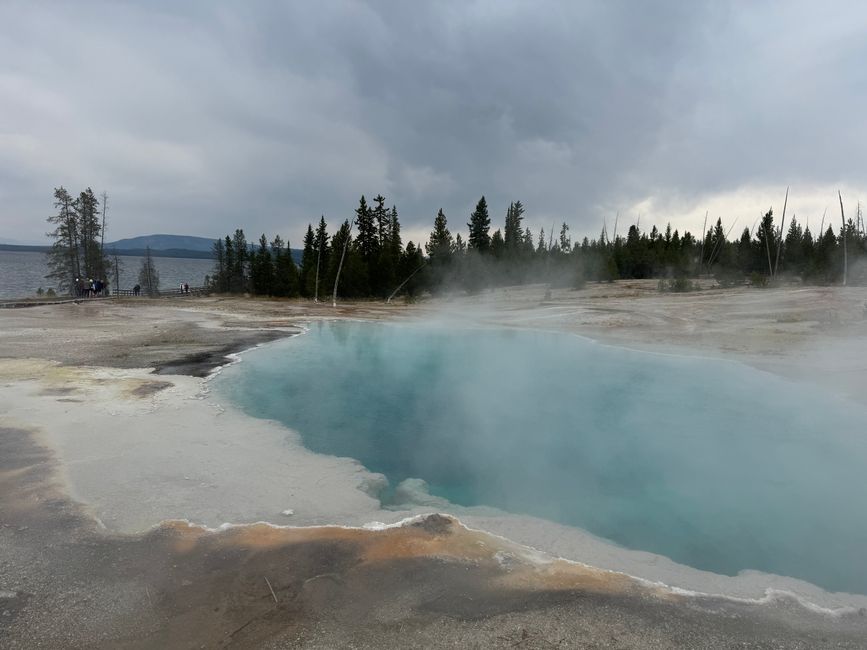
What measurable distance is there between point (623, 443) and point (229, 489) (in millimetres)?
6445

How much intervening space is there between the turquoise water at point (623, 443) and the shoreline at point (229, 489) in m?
0.55

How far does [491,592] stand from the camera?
402 centimetres

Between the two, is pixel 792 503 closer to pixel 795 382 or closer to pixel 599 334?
pixel 795 382

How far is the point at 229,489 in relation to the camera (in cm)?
593

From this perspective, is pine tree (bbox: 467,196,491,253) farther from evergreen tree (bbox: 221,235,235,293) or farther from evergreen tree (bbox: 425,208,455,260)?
evergreen tree (bbox: 221,235,235,293)

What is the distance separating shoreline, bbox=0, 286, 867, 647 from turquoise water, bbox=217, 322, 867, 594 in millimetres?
553

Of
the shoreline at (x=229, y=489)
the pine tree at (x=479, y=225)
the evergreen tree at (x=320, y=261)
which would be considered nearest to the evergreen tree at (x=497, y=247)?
the pine tree at (x=479, y=225)

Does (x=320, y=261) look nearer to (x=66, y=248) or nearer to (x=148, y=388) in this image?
(x=66, y=248)

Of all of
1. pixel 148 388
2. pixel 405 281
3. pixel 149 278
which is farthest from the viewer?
pixel 149 278

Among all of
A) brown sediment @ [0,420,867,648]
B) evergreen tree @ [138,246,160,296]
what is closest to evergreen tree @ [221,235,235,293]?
evergreen tree @ [138,246,160,296]

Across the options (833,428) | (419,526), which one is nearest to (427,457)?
(419,526)

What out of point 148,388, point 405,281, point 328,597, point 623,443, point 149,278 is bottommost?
point 623,443

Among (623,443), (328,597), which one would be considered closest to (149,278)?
(623,443)

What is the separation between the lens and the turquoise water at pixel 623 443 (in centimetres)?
588
